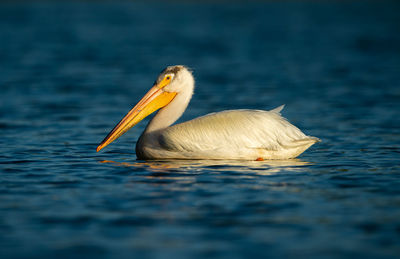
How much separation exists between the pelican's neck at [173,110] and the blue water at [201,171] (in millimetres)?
523

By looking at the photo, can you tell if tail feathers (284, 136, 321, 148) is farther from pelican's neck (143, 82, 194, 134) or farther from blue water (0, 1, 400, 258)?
pelican's neck (143, 82, 194, 134)

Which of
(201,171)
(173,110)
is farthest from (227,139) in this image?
(173,110)

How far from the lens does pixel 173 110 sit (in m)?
7.75

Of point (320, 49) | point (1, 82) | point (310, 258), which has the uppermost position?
point (320, 49)

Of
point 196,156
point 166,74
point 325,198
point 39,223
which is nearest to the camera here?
point 39,223

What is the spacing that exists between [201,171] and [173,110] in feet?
3.95

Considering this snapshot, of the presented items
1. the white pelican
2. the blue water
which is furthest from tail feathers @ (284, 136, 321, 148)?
the blue water

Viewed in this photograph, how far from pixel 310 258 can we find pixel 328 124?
19.1ft

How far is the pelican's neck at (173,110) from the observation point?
25.1 feet

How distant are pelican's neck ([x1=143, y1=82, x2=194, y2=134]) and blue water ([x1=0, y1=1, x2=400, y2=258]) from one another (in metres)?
0.52

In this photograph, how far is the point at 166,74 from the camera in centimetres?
773

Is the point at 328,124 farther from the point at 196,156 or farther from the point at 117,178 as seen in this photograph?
the point at 117,178

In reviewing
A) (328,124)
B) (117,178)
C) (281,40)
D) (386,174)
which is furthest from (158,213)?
(281,40)

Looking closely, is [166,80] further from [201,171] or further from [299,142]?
[299,142]
